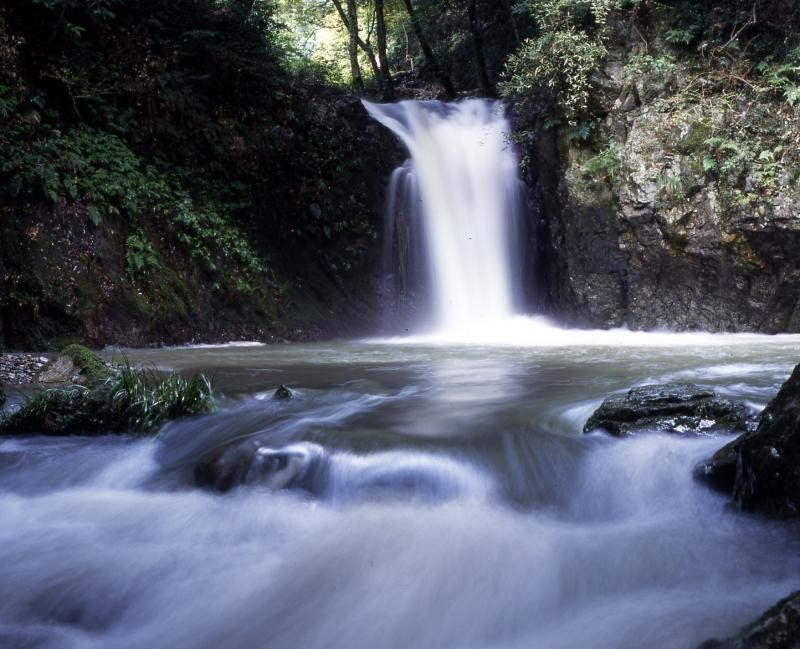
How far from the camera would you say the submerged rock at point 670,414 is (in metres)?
4.70

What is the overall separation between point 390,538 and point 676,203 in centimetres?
927

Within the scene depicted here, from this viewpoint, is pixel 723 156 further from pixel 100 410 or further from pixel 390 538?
pixel 100 410

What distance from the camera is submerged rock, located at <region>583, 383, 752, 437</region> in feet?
15.4

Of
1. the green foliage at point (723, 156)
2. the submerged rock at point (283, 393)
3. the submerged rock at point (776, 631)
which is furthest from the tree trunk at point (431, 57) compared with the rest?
the submerged rock at point (776, 631)

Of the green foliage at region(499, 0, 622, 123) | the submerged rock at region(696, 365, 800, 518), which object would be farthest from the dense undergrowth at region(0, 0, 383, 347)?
the submerged rock at region(696, 365, 800, 518)

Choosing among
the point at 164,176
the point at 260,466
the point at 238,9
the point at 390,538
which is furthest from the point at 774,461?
the point at 238,9

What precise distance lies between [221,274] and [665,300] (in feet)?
25.8

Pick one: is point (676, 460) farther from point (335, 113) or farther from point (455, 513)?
point (335, 113)

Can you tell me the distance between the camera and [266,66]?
555 inches

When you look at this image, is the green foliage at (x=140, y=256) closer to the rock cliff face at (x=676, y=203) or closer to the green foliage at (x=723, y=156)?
the rock cliff face at (x=676, y=203)

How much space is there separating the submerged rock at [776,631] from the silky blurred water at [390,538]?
15.3 inches

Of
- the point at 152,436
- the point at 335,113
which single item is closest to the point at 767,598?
the point at 152,436

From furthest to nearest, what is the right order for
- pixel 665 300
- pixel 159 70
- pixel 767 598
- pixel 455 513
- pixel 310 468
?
pixel 159 70
pixel 665 300
pixel 310 468
pixel 455 513
pixel 767 598

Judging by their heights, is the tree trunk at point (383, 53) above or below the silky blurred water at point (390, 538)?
above
